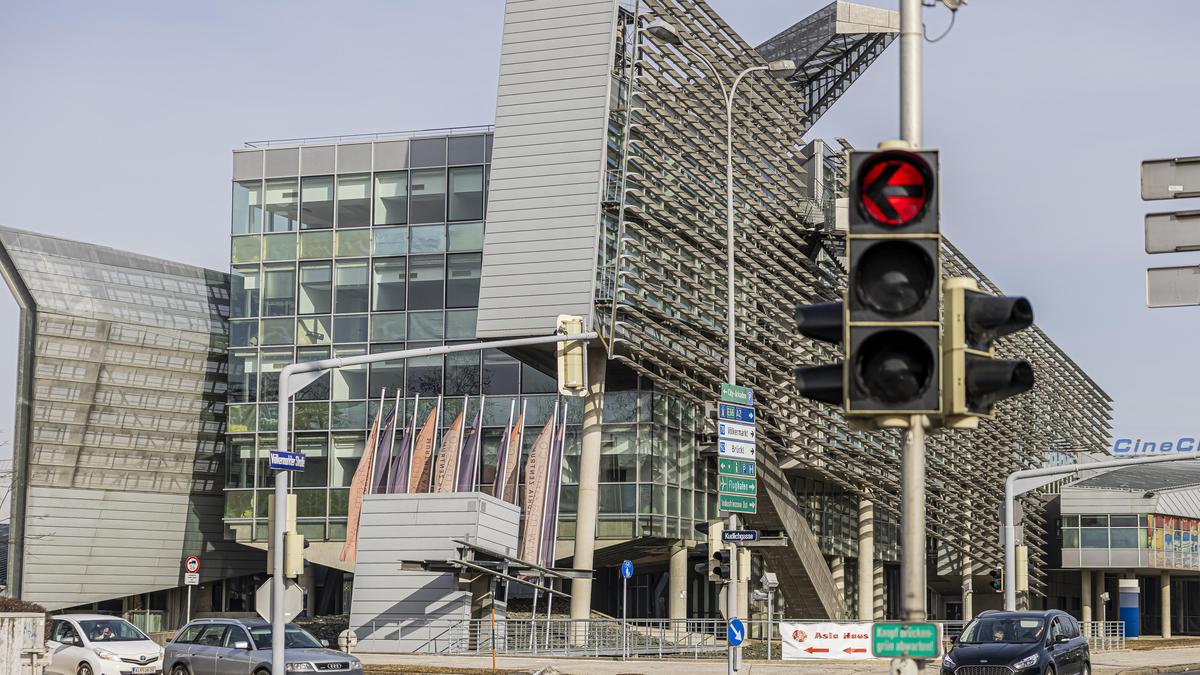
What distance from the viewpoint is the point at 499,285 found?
5138cm

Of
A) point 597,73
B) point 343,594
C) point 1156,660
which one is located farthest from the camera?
point 343,594

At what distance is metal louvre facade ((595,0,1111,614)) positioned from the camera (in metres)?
51.1

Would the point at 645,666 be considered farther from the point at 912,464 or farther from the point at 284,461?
the point at 912,464

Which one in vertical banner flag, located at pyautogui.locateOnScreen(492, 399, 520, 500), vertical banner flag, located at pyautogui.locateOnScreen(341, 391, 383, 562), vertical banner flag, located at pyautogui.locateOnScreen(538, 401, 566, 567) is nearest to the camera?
vertical banner flag, located at pyautogui.locateOnScreen(538, 401, 566, 567)

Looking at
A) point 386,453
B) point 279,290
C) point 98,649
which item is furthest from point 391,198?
point 98,649

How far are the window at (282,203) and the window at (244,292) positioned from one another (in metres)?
1.93

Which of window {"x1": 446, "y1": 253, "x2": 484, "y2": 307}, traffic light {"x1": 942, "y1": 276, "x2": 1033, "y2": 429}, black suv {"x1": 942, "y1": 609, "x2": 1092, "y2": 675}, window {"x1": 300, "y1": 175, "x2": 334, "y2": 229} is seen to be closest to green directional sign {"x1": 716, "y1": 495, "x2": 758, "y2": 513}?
black suv {"x1": 942, "y1": 609, "x2": 1092, "y2": 675}

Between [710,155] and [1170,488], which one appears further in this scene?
[1170,488]

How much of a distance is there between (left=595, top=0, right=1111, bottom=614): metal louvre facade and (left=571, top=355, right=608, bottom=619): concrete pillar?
4.21 feet

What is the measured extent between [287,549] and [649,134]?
29.1m

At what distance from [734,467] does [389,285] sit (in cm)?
3384

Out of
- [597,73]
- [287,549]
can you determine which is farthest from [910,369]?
[597,73]

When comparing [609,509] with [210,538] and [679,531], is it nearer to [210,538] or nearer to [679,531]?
[679,531]

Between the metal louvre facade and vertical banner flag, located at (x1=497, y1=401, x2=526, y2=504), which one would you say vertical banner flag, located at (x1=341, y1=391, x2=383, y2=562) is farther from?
the metal louvre facade
